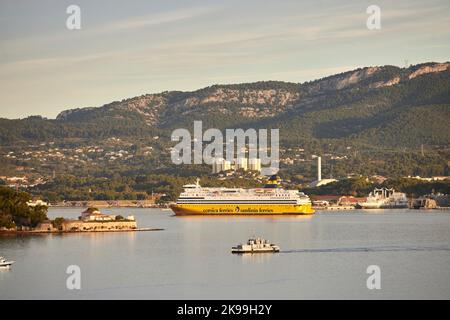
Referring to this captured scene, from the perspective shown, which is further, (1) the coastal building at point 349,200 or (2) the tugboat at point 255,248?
(1) the coastal building at point 349,200

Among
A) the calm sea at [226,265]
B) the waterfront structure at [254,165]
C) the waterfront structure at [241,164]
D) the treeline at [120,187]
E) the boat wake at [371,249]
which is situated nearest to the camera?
the calm sea at [226,265]

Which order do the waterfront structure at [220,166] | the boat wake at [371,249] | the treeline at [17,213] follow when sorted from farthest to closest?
→ 1. the waterfront structure at [220,166]
2. the treeline at [17,213]
3. the boat wake at [371,249]

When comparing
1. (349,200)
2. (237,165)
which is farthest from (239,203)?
(237,165)

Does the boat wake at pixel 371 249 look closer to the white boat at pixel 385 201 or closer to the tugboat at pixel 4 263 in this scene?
the tugboat at pixel 4 263

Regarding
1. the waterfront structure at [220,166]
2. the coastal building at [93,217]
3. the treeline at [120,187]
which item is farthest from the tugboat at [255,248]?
the waterfront structure at [220,166]

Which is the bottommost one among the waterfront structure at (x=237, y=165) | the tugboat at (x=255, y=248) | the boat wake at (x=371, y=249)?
the boat wake at (x=371, y=249)

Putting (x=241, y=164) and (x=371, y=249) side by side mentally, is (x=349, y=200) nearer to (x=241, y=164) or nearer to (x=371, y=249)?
(x=241, y=164)

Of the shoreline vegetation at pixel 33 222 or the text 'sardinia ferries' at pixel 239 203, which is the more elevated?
the shoreline vegetation at pixel 33 222

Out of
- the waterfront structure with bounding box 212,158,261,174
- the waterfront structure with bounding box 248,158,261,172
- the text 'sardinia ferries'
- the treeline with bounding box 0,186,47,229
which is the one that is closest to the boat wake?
the treeline with bounding box 0,186,47,229
